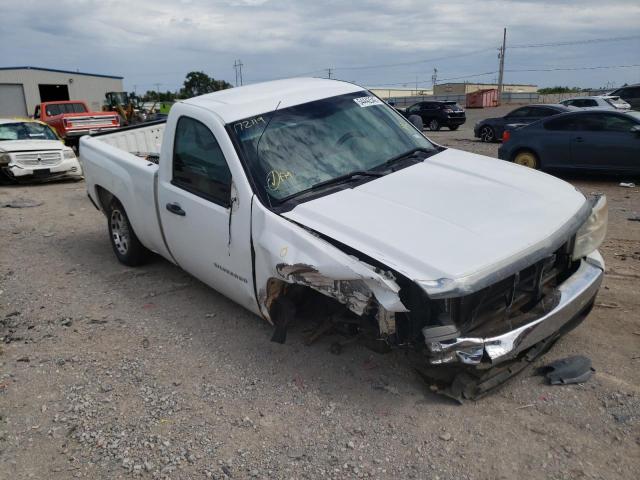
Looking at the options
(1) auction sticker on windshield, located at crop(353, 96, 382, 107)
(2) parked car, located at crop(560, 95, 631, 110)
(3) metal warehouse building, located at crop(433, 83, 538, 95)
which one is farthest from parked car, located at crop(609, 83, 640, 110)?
(3) metal warehouse building, located at crop(433, 83, 538, 95)

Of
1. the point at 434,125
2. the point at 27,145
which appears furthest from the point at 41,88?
the point at 27,145

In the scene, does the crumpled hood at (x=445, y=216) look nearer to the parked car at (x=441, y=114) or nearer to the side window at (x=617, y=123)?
the side window at (x=617, y=123)

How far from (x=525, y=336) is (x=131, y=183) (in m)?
3.93

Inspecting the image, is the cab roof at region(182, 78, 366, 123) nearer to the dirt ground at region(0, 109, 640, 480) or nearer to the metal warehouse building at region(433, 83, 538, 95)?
the dirt ground at region(0, 109, 640, 480)

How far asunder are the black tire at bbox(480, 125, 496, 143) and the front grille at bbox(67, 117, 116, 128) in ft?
42.9

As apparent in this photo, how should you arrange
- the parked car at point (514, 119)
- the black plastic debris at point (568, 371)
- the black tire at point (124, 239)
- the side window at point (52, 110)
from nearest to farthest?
1. the black plastic debris at point (568, 371)
2. the black tire at point (124, 239)
3. the parked car at point (514, 119)
4. the side window at point (52, 110)

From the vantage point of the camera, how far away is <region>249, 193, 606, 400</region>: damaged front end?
10.00 ft

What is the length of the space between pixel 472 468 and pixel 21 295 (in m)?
4.71

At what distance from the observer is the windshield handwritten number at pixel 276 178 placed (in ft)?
12.7

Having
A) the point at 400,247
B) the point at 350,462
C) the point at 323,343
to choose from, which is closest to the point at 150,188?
the point at 323,343

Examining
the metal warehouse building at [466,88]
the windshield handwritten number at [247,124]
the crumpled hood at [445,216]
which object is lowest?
the metal warehouse building at [466,88]

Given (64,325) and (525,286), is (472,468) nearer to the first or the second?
(525,286)

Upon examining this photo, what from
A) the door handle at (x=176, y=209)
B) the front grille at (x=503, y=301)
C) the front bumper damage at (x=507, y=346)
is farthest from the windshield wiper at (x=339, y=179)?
the front bumper damage at (x=507, y=346)

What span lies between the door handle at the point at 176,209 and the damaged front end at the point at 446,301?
3.60 feet
